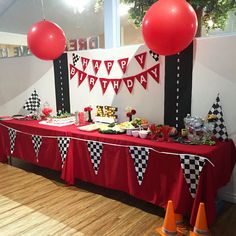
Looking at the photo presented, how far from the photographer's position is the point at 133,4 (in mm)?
3555

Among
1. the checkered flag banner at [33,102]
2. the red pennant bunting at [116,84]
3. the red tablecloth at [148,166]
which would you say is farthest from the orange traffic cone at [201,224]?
the checkered flag banner at [33,102]

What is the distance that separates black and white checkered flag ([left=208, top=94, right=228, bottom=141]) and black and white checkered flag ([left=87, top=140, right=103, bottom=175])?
45.8 inches

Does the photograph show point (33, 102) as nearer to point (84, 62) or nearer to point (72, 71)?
point (72, 71)

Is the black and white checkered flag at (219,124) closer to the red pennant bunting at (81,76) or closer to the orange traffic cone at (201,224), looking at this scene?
the orange traffic cone at (201,224)

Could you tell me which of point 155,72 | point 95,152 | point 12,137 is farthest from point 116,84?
point 12,137

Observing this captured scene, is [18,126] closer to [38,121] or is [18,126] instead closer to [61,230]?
[38,121]

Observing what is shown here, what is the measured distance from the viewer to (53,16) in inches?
182

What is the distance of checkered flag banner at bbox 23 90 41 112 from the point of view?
13.7ft

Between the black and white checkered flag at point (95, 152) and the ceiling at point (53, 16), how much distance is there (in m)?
1.81

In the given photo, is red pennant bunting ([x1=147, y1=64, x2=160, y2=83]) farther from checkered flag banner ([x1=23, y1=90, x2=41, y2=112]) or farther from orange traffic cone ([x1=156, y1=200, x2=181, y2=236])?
checkered flag banner ([x1=23, y1=90, x2=41, y2=112])

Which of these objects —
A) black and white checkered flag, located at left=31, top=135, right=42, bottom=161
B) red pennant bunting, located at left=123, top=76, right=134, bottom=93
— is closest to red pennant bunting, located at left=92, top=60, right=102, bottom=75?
red pennant bunting, located at left=123, top=76, right=134, bottom=93

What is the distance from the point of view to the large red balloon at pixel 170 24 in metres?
1.99

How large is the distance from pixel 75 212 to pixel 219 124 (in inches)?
64.0

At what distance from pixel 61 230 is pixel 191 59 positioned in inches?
79.8
